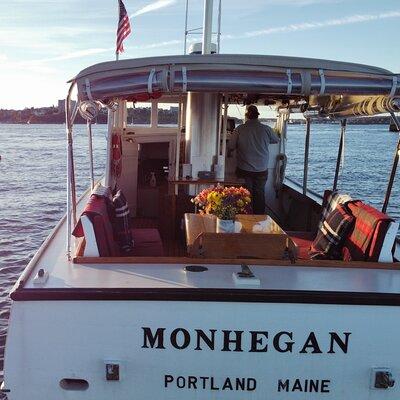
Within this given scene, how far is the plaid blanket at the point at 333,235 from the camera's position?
508 centimetres

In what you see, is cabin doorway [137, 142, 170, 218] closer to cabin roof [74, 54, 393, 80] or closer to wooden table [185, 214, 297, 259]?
wooden table [185, 214, 297, 259]

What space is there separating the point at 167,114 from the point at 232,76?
5211mm

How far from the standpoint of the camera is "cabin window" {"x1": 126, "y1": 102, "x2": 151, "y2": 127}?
8.88 m

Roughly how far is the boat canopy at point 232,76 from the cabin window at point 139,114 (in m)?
4.90

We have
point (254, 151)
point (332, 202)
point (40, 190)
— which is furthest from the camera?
point (40, 190)

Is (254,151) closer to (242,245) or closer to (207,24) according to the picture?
(207,24)

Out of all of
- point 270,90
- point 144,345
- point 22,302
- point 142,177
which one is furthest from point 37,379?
point 142,177

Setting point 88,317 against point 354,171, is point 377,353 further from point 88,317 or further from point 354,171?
point 354,171

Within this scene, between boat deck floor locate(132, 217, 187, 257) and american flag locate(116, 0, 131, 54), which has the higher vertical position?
american flag locate(116, 0, 131, 54)

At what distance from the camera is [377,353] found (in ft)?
11.8

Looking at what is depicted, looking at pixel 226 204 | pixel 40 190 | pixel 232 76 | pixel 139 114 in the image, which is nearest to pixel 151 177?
pixel 139 114

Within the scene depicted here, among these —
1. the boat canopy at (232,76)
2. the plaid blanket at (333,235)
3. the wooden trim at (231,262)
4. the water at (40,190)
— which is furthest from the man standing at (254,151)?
the boat canopy at (232,76)

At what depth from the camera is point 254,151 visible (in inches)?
307

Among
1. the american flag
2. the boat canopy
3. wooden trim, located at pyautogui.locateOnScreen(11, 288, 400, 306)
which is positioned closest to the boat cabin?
the boat canopy
